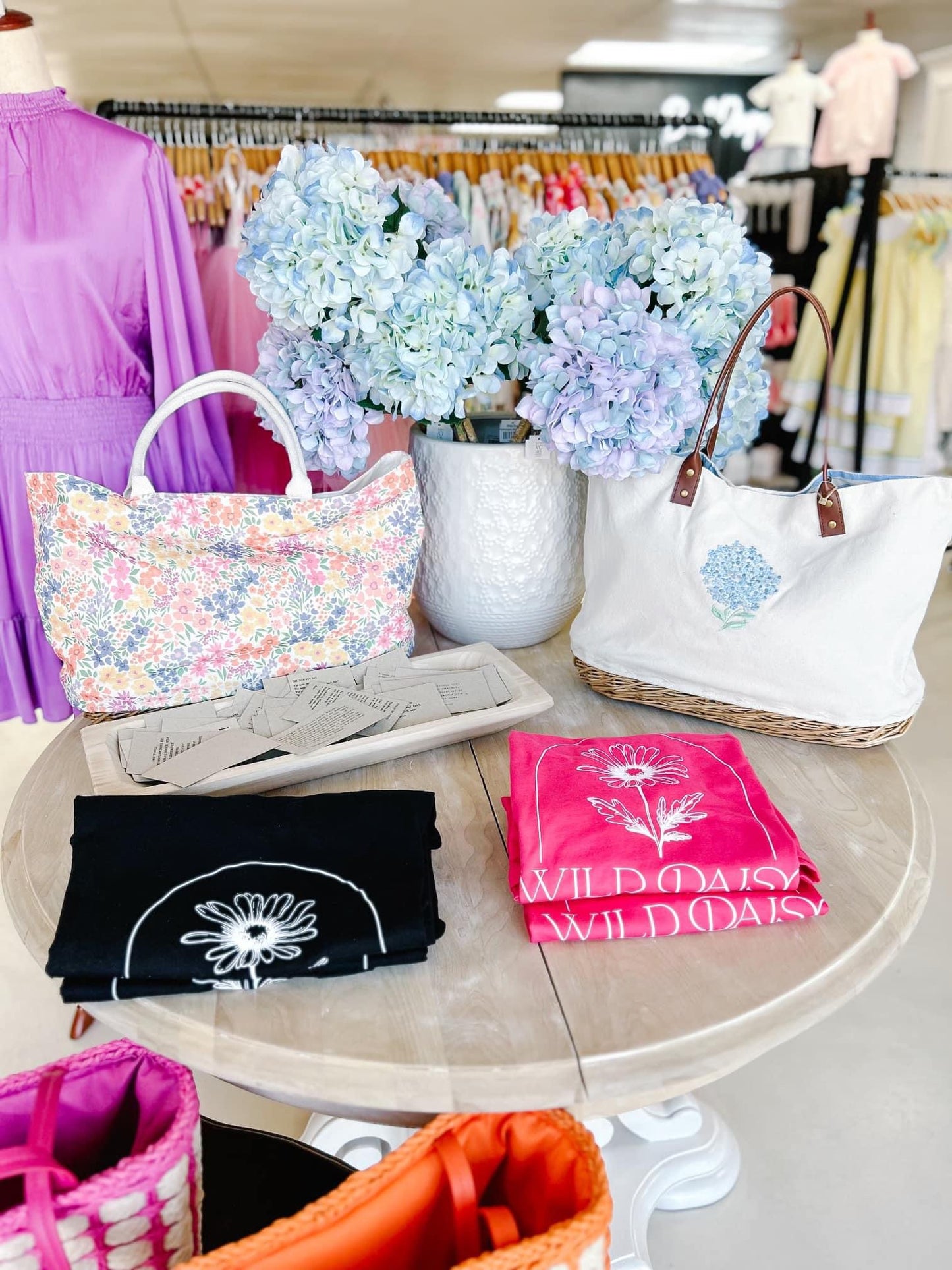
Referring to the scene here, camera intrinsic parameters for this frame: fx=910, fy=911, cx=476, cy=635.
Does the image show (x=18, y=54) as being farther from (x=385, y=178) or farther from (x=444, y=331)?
(x=385, y=178)

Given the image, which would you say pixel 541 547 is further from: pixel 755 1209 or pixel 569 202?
→ pixel 569 202

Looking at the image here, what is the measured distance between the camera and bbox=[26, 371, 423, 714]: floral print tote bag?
0.90 m

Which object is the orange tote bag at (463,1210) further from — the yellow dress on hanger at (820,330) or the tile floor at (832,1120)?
the yellow dress on hanger at (820,330)

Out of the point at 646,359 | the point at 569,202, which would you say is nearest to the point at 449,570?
the point at 646,359

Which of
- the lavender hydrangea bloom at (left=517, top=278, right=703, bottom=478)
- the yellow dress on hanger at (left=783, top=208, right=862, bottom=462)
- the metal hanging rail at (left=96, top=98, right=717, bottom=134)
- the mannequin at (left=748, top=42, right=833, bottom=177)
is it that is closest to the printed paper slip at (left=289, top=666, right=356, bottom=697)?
the lavender hydrangea bloom at (left=517, top=278, right=703, bottom=478)

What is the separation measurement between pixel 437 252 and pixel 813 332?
299 cm

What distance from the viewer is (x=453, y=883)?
0.73 meters

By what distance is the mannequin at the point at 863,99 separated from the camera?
13.5ft

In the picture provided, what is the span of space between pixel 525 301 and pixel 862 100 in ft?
14.0

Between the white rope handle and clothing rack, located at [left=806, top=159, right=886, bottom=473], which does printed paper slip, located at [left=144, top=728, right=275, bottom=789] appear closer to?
the white rope handle

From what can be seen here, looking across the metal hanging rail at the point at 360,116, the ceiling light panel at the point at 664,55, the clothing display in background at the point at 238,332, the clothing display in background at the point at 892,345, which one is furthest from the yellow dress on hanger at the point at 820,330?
the ceiling light panel at the point at 664,55

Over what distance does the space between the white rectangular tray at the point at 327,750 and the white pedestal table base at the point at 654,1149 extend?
56 centimetres

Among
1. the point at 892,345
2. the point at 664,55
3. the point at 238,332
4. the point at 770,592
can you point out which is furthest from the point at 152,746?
the point at 664,55

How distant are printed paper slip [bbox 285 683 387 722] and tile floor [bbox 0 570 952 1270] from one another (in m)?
0.74
